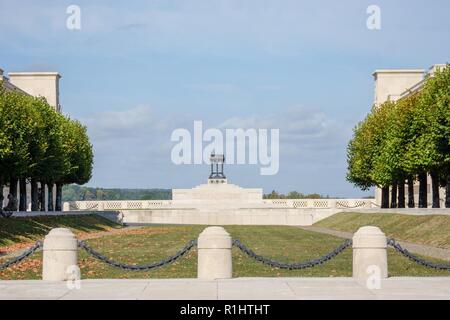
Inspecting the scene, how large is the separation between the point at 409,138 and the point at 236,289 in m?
52.1

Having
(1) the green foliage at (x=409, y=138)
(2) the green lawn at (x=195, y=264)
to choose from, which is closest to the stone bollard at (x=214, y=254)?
(2) the green lawn at (x=195, y=264)

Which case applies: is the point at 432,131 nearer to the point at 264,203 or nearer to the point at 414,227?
the point at 414,227

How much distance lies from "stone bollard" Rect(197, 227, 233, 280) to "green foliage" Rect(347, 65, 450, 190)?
3940 cm

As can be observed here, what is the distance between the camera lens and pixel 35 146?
68125mm

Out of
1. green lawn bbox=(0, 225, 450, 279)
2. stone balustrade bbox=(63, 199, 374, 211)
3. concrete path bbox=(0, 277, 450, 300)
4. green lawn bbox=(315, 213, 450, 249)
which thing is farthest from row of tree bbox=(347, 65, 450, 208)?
concrete path bbox=(0, 277, 450, 300)

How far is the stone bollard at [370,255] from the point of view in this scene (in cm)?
2345

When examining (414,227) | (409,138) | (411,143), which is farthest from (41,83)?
(414,227)

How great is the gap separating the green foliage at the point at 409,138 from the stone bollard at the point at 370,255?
37.8m

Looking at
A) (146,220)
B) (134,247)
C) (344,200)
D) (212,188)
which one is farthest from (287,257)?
(344,200)

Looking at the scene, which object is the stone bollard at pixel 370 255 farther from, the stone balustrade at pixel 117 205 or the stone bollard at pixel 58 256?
the stone balustrade at pixel 117 205

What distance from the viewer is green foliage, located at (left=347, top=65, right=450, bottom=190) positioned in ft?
203

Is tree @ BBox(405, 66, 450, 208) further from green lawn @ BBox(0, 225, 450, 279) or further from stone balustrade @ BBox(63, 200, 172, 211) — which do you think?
stone balustrade @ BBox(63, 200, 172, 211)
